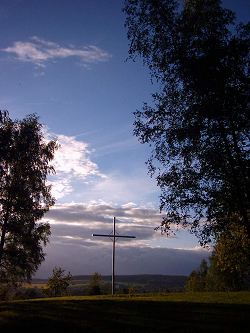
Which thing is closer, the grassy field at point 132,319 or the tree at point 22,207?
the grassy field at point 132,319

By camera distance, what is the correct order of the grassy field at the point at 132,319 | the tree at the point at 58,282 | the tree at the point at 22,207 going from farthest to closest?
1. the tree at the point at 58,282
2. the tree at the point at 22,207
3. the grassy field at the point at 132,319

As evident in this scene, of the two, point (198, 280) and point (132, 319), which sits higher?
point (198, 280)

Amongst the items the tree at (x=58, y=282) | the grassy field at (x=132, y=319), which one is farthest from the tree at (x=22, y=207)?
the tree at (x=58, y=282)

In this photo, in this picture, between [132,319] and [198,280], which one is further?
[198,280]

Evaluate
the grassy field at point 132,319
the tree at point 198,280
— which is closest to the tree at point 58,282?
the tree at point 198,280

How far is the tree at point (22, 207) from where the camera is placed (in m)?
33.3

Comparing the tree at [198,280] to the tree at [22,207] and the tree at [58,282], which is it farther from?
the tree at [22,207]

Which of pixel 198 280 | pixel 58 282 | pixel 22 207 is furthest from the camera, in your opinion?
pixel 198 280

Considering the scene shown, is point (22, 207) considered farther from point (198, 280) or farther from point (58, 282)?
point (198, 280)

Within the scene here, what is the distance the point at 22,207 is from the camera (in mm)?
33844

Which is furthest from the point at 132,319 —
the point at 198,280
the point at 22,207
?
the point at 198,280

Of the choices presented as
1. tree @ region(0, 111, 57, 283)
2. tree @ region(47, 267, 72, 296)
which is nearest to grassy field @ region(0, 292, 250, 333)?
tree @ region(0, 111, 57, 283)

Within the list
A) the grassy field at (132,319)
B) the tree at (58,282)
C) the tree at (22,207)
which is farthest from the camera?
the tree at (58,282)

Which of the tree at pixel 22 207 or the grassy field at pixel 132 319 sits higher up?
the tree at pixel 22 207
